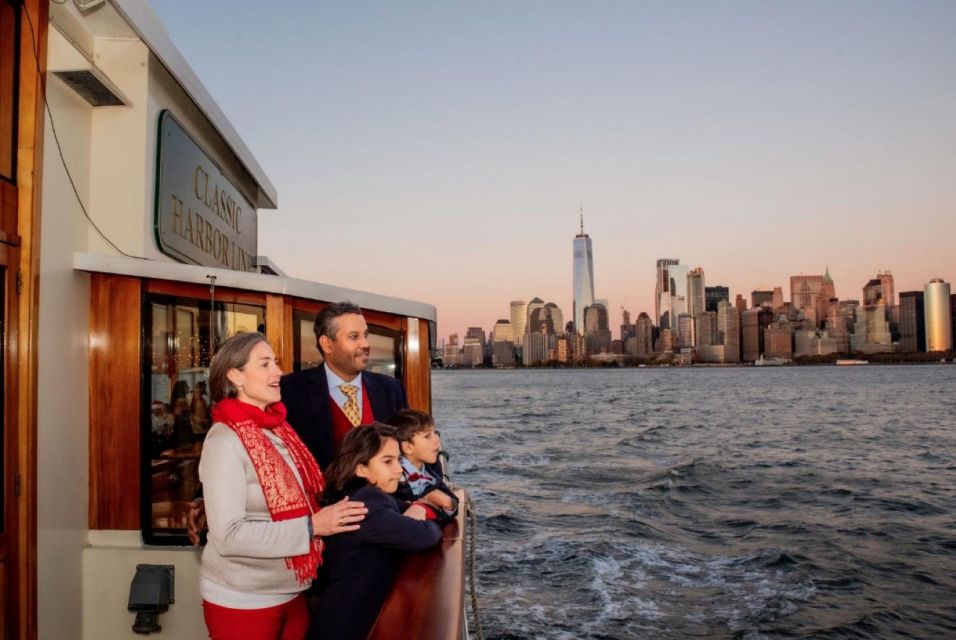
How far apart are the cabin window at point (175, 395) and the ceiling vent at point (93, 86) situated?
1.10 m

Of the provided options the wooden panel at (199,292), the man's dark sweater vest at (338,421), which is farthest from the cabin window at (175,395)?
the man's dark sweater vest at (338,421)

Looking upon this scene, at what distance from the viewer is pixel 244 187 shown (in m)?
7.86

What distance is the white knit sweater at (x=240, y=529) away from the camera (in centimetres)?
212

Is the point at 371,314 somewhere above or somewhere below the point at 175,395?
above

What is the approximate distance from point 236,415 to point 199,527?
620mm

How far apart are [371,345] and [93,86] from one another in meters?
2.45

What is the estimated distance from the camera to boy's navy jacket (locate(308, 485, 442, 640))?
90.7 inches

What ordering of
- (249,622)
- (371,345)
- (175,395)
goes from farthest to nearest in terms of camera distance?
(371,345), (175,395), (249,622)

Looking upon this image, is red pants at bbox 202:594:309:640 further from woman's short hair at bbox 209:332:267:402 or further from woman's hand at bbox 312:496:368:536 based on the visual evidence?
woman's short hair at bbox 209:332:267:402

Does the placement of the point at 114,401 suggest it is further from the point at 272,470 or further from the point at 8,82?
the point at 272,470

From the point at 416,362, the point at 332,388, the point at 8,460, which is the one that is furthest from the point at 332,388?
the point at 416,362

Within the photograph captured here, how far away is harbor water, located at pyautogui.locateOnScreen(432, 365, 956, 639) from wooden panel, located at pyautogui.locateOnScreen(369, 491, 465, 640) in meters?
6.06

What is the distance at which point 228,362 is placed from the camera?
2.32m

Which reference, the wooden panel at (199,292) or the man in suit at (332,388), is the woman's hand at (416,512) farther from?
the wooden panel at (199,292)
